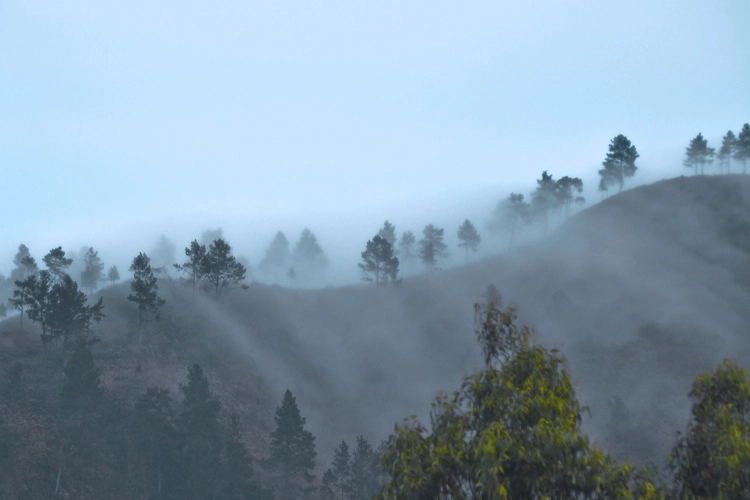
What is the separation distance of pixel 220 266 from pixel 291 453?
111 feet

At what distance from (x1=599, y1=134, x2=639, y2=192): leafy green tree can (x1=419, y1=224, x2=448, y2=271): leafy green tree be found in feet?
91.0

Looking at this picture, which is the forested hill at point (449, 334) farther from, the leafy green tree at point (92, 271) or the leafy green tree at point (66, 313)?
the leafy green tree at point (92, 271)

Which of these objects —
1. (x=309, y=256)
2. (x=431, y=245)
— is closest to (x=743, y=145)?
(x=431, y=245)

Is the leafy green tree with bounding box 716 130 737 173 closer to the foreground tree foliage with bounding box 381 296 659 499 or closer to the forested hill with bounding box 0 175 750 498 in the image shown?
the forested hill with bounding box 0 175 750 498

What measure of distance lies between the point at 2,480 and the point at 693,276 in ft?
240

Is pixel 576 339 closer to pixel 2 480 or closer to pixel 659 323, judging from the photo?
pixel 659 323

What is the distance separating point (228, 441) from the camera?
3822 cm

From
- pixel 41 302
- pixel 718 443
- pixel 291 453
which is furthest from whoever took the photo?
pixel 41 302

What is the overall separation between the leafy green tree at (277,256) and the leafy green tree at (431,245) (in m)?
32.9

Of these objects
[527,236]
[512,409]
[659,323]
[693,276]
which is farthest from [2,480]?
[527,236]

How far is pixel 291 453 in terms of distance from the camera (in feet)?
127

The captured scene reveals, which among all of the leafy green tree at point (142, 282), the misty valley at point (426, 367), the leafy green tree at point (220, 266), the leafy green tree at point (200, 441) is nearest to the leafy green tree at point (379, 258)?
the misty valley at point (426, 367)

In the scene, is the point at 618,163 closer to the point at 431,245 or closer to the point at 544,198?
the point at 544,198

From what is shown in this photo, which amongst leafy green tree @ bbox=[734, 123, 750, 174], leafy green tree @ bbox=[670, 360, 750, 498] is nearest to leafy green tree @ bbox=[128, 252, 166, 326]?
leafy green tree @ bbox=[670, 360, 750, 498]
